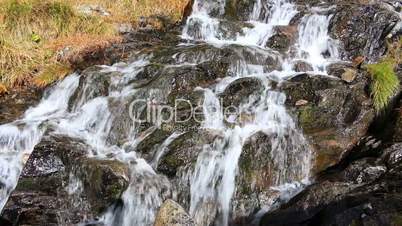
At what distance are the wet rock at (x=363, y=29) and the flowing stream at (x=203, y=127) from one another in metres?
0.31

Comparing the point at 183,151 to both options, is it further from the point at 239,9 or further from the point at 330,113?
the point at 239,9

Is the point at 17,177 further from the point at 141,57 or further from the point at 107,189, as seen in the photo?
the point at 141,57

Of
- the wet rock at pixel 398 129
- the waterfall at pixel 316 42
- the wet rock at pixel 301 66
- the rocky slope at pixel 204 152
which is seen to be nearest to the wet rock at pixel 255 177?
the rocky slope at pixel 204 152

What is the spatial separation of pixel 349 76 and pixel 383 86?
86 centimetres

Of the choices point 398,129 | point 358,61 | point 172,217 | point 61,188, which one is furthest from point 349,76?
point 61,188

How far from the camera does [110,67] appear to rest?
1071 centimetres

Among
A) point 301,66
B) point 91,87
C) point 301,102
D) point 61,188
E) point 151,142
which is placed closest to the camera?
point 61,188

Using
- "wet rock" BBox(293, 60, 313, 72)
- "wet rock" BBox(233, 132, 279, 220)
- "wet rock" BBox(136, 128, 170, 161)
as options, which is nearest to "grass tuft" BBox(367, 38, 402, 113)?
"wet rock" BBox(293, 60, 313, 72)

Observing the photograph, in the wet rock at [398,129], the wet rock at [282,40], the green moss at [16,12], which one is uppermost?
the green moss at [16,12]

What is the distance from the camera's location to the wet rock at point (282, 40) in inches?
448

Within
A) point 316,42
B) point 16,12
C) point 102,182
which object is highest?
point 16,12

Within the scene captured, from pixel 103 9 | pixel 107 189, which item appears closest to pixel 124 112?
pixel 107 189

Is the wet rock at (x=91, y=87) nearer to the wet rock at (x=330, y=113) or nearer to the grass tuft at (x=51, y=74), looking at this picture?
the grass tuft at (x=51, y=74)

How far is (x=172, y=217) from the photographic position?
5.68 meters
